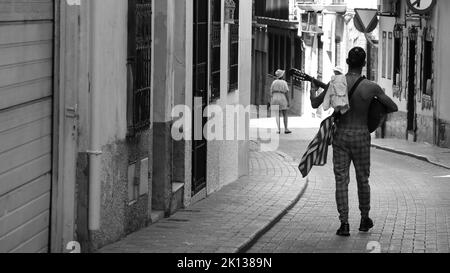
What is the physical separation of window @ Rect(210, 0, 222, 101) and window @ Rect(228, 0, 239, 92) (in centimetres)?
124

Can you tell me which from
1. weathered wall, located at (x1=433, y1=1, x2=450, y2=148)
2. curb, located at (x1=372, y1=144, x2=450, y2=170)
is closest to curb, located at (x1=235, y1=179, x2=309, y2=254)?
curb, located at (x1=372, y1=144, x2=450, y2=170)

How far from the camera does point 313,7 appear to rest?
42969mm

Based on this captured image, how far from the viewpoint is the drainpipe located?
9.54 metres

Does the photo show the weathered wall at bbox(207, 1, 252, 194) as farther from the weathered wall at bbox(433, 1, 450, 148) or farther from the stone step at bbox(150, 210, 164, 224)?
the weathered wall at bbox(433, 1, 450, 148)

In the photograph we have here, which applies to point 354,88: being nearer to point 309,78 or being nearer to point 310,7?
point 309,78

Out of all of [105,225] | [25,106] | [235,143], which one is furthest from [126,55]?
[235,143]

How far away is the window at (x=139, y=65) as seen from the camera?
10812 mm

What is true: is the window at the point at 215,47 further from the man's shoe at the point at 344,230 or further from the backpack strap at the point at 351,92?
the man's shoe at the point at 344,230

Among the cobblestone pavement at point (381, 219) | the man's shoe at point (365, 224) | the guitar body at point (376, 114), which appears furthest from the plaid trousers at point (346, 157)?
the cobblestone pavement at point (381, 219)

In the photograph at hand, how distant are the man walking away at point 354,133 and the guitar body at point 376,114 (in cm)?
5

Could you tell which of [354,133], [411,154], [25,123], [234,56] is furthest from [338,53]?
[25,123]

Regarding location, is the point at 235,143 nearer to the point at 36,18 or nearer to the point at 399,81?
the point at 36,18

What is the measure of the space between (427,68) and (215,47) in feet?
42.9

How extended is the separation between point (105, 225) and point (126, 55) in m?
1.63
